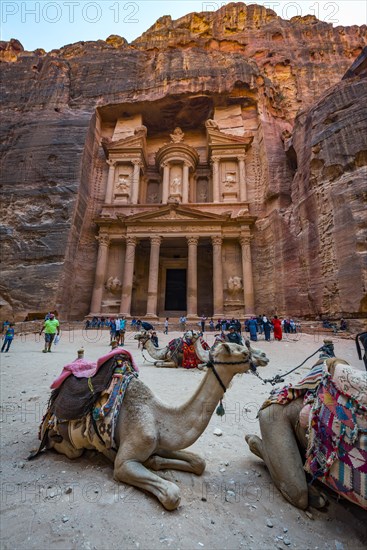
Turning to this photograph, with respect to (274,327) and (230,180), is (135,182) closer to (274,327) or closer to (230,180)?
(230,180)

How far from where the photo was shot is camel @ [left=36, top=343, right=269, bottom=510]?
2.30 meters

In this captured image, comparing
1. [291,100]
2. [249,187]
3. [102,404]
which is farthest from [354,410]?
[291,100]

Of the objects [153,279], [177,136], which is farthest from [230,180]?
[153,279]

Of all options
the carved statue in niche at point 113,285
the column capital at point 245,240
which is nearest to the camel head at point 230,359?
the carved statue in niche at point 113,285

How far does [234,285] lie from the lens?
66.8ft

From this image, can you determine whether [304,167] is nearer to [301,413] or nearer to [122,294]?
[122,294]

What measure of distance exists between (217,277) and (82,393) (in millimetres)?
18017

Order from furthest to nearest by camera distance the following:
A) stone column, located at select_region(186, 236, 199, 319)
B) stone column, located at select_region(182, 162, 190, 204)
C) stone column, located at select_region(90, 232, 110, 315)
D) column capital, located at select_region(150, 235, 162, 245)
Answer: stone column, located at select_region(182, 162, 190, 204)
column capital, located at select_region(150, 235, 162, 245)
stone column, located at select_region(90, 232, 110, 315)
stone column, located at select_region(186, 236, 199, 319)

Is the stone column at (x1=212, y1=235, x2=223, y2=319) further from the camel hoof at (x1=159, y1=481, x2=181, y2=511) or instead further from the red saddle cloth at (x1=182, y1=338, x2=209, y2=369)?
the camel hoof at (x1=159, y1=481, x2=181, y2=511)

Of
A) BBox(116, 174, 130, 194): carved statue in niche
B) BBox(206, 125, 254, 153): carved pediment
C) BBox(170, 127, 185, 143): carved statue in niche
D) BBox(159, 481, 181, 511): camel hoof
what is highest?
BBox(170, 127, 185, 143): carved statue in niche

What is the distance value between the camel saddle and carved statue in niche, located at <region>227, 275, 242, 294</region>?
59.5ft

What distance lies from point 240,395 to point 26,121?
1116 inches

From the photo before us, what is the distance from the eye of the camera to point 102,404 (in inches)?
99.2

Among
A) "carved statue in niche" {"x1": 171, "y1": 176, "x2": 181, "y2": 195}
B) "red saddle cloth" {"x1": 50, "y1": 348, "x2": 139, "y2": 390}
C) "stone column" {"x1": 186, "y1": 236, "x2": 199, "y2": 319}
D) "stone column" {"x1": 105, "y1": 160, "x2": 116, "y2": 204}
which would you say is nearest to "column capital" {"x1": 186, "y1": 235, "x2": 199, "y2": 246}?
"stone column" {"x1": 186, "y1": 236, "x2": 199, "y2": 319}
